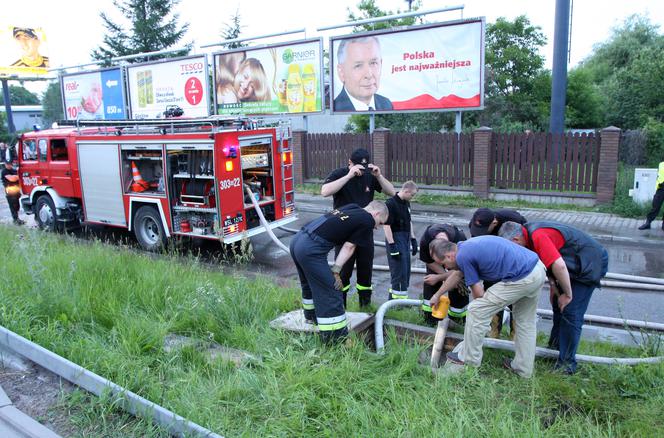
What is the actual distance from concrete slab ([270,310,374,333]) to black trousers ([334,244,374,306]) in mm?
378

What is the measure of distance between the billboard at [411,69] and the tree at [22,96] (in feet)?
299

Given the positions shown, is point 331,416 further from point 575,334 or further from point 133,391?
point 575,334

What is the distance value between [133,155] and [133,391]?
642 cm

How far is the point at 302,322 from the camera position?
16.5 feet

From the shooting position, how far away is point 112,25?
3450 centimetres

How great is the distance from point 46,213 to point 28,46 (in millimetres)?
37318

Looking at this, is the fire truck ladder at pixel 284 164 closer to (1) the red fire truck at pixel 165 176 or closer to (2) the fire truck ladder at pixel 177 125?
(1) the red fire truck at pixel 165 176

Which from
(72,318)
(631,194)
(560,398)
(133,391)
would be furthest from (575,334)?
(631,194)

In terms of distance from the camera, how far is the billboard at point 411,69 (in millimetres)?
13727

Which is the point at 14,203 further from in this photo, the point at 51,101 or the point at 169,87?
the point at 51,101

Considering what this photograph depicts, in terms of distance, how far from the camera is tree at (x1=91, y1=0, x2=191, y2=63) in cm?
3394

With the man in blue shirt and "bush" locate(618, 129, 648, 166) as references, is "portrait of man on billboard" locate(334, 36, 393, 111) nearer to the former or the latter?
"bush" locate(618, 129, 648, 166)

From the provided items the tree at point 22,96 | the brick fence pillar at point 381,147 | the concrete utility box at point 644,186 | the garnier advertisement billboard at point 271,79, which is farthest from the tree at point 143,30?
the tree at point 22,96

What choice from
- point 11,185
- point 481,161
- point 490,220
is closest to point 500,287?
point 490,220
